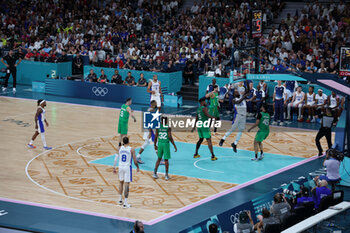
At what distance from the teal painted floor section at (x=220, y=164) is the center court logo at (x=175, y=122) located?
111 cm

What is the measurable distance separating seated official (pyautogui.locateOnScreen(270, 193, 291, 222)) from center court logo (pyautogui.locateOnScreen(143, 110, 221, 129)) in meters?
4.87

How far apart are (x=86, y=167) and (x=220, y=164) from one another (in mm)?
4144

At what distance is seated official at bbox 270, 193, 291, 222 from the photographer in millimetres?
11484

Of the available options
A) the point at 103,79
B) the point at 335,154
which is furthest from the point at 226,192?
the point at 103,79

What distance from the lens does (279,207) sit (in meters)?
11.5

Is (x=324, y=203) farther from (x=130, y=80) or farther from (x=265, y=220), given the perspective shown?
(x=130, y=80)

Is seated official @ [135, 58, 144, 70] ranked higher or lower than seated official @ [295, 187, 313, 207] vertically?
higher

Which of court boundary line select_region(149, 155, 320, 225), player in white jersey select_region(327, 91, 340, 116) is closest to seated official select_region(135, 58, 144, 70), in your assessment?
player in white jersey select_region(327, 91, 340, 116)

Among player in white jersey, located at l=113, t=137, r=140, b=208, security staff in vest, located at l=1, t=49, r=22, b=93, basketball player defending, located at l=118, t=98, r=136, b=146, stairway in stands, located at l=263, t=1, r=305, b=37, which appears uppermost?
stairway in stands, located at l=263, t=1, r=305, b=37

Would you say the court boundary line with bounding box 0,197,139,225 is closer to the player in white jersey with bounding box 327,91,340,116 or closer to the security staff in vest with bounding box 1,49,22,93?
the player in white jersey with bounding box 327,91,340,116

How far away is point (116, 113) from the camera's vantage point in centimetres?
2573

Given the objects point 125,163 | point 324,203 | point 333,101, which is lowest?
point 324,203

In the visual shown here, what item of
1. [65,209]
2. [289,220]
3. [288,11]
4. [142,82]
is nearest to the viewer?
[289,220]

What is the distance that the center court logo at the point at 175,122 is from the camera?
55.8 ft
